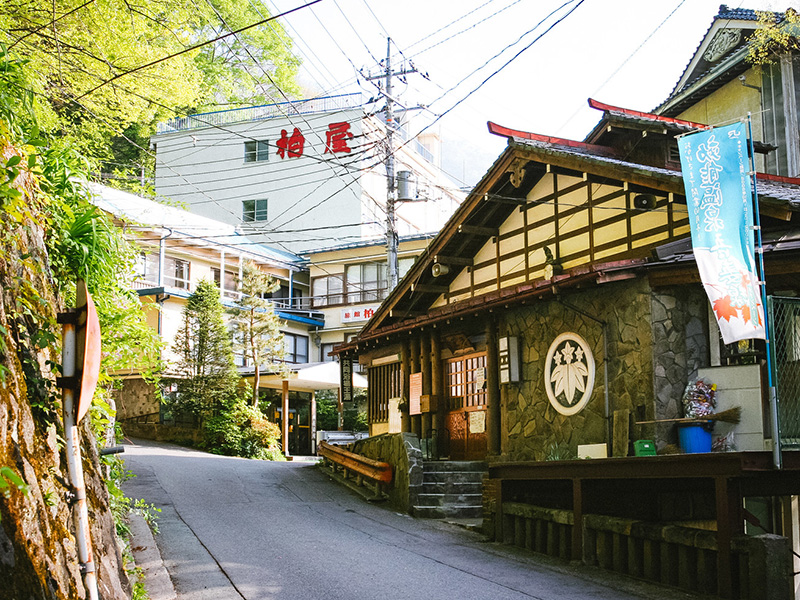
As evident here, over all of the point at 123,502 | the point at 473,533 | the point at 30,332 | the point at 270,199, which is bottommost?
the point at 473,533

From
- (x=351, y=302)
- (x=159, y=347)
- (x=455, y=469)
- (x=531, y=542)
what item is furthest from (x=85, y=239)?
(x=351, y=302)

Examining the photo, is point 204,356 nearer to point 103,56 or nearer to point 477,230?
point 477,230

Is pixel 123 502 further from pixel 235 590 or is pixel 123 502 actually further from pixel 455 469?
pixel 455 469

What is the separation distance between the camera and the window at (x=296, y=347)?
40.8 metres

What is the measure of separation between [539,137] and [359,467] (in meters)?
8.16

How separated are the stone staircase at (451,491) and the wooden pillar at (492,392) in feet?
1.71

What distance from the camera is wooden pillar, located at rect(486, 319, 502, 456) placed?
16641mm

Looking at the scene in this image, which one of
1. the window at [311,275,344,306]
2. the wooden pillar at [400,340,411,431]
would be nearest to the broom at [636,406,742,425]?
the wooden pillar at [400,340,411,431]

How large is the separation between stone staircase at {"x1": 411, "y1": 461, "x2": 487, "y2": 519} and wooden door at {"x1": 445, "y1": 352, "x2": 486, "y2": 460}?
2.91ft

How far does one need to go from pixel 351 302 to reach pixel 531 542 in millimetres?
30464

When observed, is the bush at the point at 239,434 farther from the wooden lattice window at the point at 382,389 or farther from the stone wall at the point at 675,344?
the stone wall at the point at 675,344

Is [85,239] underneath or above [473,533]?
above

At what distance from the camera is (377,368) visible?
885 inches

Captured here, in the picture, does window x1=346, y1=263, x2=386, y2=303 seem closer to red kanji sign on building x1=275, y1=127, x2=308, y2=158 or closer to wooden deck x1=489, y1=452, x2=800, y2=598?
red kanji sign on building x1=275, y1=127, x2=308, y2=158
